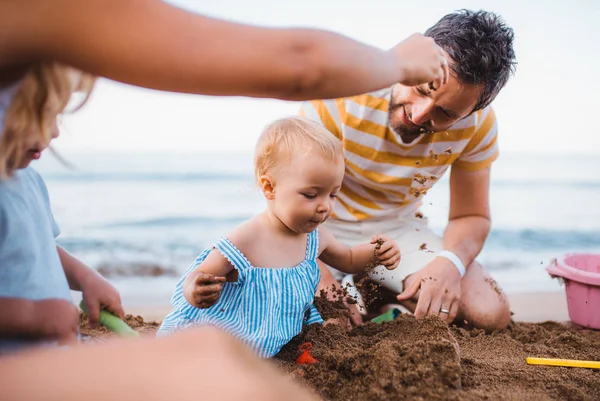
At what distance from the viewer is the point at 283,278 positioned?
8.24 ft

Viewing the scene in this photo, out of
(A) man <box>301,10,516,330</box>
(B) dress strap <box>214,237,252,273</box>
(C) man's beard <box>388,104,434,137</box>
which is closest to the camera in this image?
(B) dress strap <box>214,237,252,273</box>

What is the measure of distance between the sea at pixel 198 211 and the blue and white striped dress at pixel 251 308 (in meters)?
0.50

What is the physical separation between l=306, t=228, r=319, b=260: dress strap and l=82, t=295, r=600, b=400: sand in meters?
0.34

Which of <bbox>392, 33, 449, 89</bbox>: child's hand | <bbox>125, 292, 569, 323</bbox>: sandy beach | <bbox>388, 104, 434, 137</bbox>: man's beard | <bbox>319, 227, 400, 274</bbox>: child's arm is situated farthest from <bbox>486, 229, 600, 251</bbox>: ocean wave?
<bbox>392, 33, 449, 89</bbox>: child's hand

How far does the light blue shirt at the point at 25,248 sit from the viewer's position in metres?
1.41

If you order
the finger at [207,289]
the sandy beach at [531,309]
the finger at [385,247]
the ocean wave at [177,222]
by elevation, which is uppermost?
the finger at [385,247]

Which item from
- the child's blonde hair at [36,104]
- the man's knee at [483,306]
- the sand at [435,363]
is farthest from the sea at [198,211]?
the sand at [435,363]

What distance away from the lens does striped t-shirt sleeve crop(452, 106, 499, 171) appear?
336 centimetres

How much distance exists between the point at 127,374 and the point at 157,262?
613cm

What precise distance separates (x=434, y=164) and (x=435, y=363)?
5.73 feet

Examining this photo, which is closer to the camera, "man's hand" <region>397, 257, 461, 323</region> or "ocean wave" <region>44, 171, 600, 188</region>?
"man's hand" <region>397, 257, 461, 323</region>

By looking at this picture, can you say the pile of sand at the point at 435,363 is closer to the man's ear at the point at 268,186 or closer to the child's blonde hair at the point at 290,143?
the man's ear at the point at 268,186

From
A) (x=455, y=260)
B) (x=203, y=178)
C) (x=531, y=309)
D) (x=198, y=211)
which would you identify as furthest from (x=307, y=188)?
(x=203, y=178)

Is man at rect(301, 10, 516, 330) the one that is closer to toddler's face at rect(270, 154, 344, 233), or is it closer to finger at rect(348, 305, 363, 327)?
finger at rect(348, 305, 363, 327)
